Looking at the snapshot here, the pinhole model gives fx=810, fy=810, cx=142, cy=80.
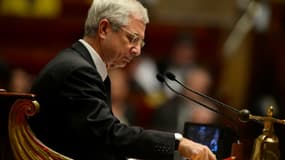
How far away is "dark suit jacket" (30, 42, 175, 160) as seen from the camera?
2572 millimetres

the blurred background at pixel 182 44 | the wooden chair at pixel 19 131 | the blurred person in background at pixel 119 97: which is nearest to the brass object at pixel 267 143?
the wooden chair at pixel 19 131

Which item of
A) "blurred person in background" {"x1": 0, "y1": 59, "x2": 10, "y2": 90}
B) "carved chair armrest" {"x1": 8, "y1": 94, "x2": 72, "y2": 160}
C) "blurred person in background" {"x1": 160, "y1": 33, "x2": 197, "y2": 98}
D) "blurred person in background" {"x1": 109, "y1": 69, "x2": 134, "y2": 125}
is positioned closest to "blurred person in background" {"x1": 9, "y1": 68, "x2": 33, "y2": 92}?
"blurred person in background" {"x1": 0, "y1": 59, "x2": 10, "y2": 90}

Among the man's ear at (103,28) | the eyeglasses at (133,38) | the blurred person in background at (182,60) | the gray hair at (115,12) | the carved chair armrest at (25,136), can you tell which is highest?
the blurred person in background at (182,60)

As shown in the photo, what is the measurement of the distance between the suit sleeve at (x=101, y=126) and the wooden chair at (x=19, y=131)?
0.13 meters

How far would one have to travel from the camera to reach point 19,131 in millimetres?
2535

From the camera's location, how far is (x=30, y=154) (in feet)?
8.36

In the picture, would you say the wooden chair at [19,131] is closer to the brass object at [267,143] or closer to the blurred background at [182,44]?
the brass object at [267,143]

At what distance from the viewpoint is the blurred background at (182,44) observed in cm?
671

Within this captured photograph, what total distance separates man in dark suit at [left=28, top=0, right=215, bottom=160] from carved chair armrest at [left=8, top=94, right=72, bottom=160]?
0.36ft

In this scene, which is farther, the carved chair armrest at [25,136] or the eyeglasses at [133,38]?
the eyeglasses at [133,38]

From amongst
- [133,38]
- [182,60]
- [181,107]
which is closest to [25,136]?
[133,38]

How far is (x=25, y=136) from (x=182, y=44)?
3.96 metres

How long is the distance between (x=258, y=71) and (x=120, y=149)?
482 centimetres

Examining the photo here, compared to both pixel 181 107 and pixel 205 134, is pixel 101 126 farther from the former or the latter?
pixel 181 107
